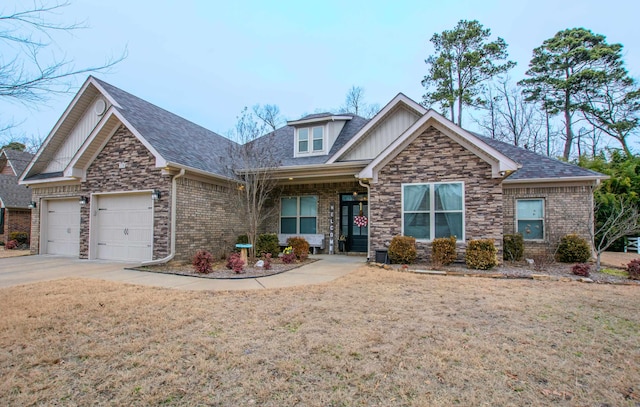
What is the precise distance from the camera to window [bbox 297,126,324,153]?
13930mm

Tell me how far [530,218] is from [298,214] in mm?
8548

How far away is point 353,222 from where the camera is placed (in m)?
13.0

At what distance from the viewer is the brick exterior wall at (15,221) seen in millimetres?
16750

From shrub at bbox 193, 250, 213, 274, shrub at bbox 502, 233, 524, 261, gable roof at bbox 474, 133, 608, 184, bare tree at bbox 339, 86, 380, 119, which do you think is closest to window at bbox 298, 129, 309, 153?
gable roof at bbox 474, 133, 608, 184

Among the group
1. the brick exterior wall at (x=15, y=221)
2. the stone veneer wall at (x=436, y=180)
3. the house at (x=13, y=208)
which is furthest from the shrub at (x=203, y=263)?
the brick exterior wall at (x=15, y=221)

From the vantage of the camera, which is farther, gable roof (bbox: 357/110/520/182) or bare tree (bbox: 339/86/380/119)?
bare tree (bbox: 339/86/380/119)

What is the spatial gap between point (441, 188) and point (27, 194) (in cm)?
2108

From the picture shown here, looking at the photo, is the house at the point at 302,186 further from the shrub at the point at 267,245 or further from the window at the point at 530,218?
the shrub at the point at 267,245

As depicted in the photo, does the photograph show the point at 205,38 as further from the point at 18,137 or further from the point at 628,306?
the point at 628,306

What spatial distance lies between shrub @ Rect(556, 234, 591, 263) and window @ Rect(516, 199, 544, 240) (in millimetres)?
895

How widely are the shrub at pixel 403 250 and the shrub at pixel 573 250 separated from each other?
5078 millimetres

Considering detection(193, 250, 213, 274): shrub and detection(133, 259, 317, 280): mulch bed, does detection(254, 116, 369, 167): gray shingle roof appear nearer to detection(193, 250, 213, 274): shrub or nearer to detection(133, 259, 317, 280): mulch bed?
detection(133, 259, 317, 280): mulch bed

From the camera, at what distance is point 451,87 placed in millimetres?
23234

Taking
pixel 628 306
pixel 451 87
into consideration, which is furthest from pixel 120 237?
pixel 451 87
